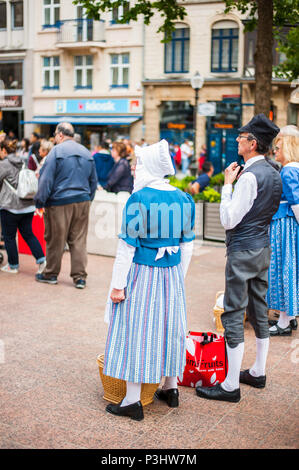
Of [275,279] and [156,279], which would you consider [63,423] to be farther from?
[275,279]

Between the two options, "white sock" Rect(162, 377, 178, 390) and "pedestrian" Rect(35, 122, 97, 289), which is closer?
"white sock" Rect(162, 377, 178, 390)

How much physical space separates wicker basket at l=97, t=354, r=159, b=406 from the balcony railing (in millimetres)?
28784

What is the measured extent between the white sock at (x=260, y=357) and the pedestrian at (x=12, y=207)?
4.12 meters

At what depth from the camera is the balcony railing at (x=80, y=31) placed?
1214 inches

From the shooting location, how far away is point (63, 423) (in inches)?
153

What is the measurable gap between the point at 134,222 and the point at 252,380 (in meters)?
1.65

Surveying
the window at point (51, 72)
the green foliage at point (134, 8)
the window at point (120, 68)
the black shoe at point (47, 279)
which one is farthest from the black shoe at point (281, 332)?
the window at point (51, 72)

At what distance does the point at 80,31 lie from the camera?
102 feet

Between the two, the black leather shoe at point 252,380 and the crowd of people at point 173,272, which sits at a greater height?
the crowd of people at point 173,272

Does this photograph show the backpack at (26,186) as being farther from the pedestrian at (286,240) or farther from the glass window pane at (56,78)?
the glass window pane at (56,78)

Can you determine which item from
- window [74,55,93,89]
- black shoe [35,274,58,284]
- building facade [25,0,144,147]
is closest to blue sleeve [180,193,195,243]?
black shoe [35,274,58,284]

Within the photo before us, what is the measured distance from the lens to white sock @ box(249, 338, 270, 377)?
14.8 ft

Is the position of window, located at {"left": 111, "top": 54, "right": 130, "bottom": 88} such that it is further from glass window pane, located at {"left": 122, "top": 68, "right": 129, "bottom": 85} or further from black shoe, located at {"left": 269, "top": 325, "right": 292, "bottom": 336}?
black shoe, located at {"left": 269, "top": 325, "right": 292, "bottom": 336}
